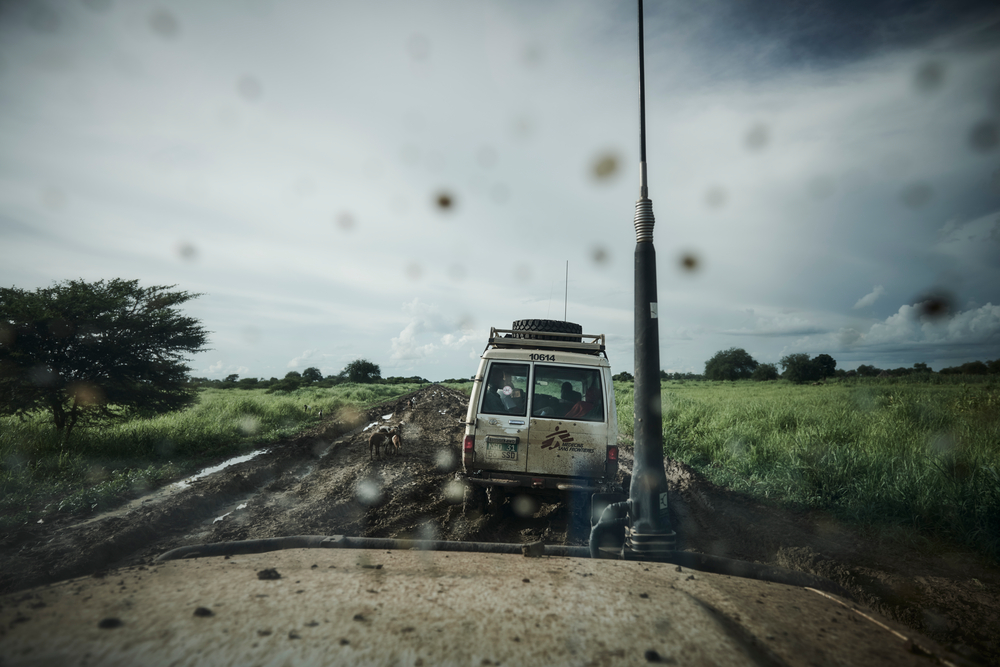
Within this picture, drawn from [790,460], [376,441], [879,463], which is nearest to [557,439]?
[790,460]

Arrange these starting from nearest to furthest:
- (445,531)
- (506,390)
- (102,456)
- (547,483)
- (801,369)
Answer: (547,483) < (445,531) < (506,390) < (102,456) < (801,369)

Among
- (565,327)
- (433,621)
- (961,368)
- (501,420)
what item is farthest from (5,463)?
(961,368)

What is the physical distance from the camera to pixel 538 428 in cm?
559

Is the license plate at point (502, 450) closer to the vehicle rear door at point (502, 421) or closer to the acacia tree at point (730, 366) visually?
the vehicle rear door at point (502, 421)

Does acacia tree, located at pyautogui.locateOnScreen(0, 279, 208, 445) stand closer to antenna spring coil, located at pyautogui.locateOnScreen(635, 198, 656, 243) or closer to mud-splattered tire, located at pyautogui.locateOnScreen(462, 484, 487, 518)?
mud-splattered tire, located at pyautogui.locateOnScreen(462, 484, 487, 518)

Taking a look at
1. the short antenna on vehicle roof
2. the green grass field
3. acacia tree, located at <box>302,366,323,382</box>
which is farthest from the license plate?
acacia tree, located at <box>302,366,323,382</box>

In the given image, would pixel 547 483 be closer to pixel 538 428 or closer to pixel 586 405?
pixel 538 428

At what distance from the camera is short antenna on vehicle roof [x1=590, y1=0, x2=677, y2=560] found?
3.22 meters

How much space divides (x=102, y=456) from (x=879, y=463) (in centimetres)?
1433

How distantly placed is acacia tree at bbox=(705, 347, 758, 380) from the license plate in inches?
3902

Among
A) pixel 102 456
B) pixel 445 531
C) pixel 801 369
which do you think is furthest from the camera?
pixel 801 369

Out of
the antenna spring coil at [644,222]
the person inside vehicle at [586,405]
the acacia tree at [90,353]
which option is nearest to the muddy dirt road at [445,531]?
the person inside vehicle at [586,405]

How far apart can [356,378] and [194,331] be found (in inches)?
3204

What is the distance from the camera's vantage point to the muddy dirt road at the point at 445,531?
13.9 feet
